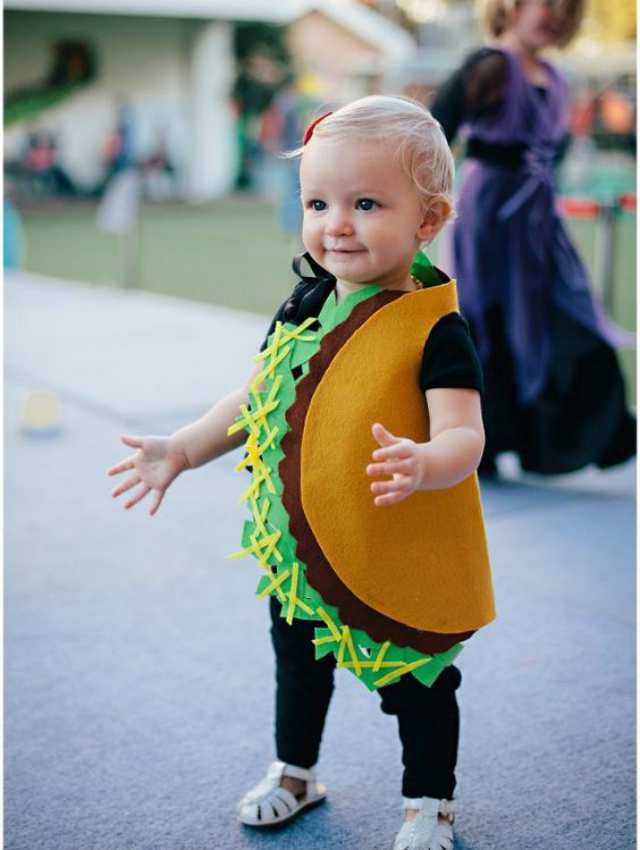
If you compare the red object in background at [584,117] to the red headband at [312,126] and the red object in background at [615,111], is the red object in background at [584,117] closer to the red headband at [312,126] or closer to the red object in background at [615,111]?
the red object in background at [615,111]

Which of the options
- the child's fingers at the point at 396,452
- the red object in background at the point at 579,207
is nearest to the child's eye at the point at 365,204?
the child's fingers at the point at 396,452

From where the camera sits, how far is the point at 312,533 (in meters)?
1.93

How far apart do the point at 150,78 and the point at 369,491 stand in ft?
80.5

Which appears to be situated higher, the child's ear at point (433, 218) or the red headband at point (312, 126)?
the red headband at point (312, 126)

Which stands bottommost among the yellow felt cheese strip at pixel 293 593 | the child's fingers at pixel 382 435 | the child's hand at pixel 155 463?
the yellow felt cheese strip at pixel 293 593

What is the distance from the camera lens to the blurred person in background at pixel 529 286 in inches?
163

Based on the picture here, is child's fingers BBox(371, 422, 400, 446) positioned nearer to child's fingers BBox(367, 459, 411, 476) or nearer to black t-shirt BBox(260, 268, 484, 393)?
child's fingers BBox(367, 459, 411, 476)

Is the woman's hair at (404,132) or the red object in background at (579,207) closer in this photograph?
the woman's hair at (404,132)

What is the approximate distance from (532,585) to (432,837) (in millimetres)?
1416

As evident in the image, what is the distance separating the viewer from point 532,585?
11.2 ft

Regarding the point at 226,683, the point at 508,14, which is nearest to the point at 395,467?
the point at 226,683

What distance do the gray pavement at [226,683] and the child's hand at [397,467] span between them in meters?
0.80

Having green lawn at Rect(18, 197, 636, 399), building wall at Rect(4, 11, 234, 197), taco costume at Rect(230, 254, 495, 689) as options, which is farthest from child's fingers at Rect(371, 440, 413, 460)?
building wall at Rect(4, 11, 234, 197)

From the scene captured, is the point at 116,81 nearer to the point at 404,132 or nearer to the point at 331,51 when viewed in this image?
the point at 331,51
